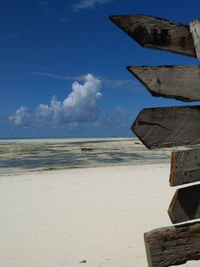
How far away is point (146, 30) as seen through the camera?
176 cm

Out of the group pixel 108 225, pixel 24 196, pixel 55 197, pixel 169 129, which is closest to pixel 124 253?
pixel 108 225

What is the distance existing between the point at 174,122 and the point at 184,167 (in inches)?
13.0

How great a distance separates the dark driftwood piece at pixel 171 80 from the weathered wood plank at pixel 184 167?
397 millimetres

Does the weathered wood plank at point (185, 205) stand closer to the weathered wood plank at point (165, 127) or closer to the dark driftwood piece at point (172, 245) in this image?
the dark driftwood piece at point (172, 245)

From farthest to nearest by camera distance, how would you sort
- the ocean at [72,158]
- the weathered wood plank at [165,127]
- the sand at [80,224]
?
1. the ocean at [72,158]
2. the sand at [80,224]
3. the weathered wood plank at [165,127]

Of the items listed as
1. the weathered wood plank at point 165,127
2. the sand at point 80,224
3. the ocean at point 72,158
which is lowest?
the ocean at point 72,158

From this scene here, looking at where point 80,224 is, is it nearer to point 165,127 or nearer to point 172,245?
point 172,245

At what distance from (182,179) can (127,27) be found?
115 centimetres

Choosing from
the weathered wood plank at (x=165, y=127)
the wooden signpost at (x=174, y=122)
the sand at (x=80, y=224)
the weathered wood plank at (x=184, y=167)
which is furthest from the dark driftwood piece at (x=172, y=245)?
the sand at (x=80, y=224)

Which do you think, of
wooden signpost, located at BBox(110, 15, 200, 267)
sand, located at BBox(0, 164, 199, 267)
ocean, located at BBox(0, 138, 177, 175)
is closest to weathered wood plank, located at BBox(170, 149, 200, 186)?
wooden signpost, located at BBox(110, 15, 200, 267)

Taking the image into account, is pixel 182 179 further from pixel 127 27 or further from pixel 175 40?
pixel 127 27

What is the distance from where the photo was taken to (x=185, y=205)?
5.98ft

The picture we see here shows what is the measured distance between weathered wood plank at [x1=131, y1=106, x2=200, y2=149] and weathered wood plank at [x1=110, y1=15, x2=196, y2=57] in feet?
1.52

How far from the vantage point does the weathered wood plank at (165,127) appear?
5.55ft
